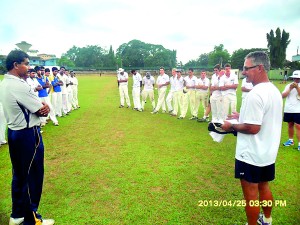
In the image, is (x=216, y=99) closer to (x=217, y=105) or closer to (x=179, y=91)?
(x=217, y=105)

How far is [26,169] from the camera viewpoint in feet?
10.0

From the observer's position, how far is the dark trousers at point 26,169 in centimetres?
300

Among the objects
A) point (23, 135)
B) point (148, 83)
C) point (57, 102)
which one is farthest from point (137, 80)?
point (23, 135)

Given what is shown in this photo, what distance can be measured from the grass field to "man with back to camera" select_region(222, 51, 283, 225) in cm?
103

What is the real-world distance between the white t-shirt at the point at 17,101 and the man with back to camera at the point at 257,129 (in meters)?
2.40

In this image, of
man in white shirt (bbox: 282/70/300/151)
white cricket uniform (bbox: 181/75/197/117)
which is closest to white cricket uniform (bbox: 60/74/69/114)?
white cricket uniform (bbox: 181/75/197/117)

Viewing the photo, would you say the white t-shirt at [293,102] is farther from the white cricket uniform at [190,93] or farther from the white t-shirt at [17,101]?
the white t-shirt at [17,101]

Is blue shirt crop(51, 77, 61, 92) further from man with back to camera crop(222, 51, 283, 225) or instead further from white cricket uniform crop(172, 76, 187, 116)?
man with back to camera crop(222, 51, 283, 225)

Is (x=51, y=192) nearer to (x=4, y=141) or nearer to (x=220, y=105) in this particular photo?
(x=4, y=141)

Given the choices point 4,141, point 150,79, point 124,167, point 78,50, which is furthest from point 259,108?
point 78,50

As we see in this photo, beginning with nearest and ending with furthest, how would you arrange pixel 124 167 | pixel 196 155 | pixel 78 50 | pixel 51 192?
pixel 51 192
pixel 124 167
pixel 196 155
pixel 78 50

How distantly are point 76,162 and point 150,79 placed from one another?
759 cm

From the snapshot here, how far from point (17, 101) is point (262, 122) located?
9.60 ft

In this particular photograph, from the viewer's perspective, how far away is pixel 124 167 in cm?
524
